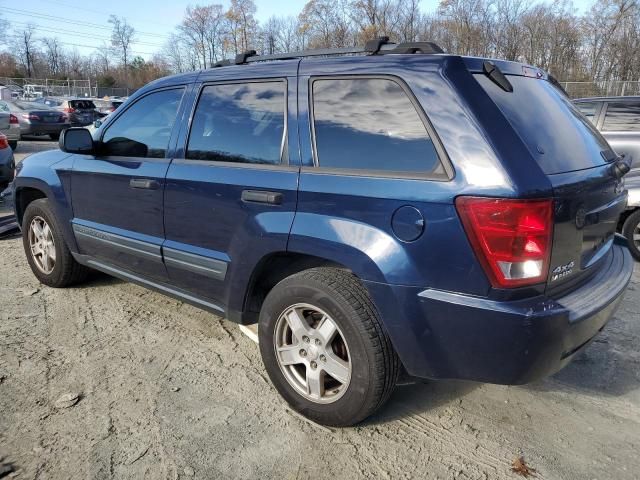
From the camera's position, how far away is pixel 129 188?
358 centimetres

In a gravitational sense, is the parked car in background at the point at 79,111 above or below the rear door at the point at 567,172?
below

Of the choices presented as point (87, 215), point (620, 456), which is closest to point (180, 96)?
point (87, 215)

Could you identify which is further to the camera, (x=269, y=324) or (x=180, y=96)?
(x=180, y=96)

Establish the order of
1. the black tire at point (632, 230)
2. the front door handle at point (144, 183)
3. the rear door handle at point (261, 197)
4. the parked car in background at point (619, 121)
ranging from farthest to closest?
1. the parked car in background at point (619, 121)
2. the black tire at point (632, 230)
3. the front door handle at point (144, 183)
4. the rear door handle at point (261, 197)

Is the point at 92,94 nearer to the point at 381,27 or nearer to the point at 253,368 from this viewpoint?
the point at 381,27

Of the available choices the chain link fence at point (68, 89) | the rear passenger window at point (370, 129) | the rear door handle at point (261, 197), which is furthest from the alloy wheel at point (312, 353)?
the chain link fence at point (68, 89)

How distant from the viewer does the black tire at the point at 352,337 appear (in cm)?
242

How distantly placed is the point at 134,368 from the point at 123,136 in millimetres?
1690

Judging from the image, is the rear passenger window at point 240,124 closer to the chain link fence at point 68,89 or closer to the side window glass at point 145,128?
the side window glass at point 145,128

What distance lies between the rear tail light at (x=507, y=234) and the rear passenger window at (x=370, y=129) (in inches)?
9.2

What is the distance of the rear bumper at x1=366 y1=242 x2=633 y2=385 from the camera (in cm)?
211

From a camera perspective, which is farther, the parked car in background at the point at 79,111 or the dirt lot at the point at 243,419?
the parked car in background at the point at 79,111

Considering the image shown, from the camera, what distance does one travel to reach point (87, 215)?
4.02 meters

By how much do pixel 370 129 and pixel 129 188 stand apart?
191cm
